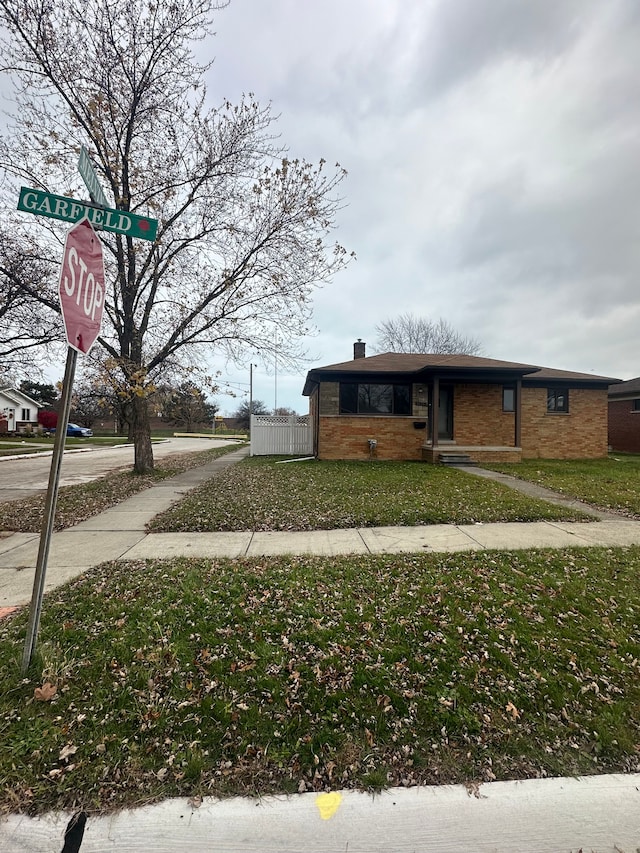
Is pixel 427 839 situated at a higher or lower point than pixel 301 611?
lower

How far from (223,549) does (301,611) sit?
80.6 inches

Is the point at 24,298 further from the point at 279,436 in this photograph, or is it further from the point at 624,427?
the point at 624,427

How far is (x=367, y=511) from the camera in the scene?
22.4 feet

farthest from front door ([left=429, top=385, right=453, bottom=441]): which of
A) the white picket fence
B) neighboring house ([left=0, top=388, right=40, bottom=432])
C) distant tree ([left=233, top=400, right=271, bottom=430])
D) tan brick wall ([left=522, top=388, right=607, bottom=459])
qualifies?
distant tree ([left=233, top=400, right=271, bottom=430])

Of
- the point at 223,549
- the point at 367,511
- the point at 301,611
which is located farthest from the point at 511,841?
the point at 367,511

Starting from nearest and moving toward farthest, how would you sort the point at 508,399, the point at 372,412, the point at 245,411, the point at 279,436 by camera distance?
the point at 372,412 → the point at 508,399 → the point at 279,436 → the point at 245,411

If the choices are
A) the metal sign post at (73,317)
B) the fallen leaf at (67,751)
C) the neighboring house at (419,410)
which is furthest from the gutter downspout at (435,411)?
the fallen leaf at (67,751)

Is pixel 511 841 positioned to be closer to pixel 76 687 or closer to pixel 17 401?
pixel 76 687

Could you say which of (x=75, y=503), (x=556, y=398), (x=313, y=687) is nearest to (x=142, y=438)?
(x=75, y=503)

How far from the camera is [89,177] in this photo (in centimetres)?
251

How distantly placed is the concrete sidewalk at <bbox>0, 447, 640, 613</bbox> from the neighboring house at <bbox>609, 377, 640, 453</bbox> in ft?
62.2

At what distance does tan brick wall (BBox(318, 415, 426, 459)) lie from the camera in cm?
1501

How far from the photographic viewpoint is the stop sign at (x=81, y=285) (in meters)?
2.26

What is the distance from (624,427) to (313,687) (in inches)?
1014
